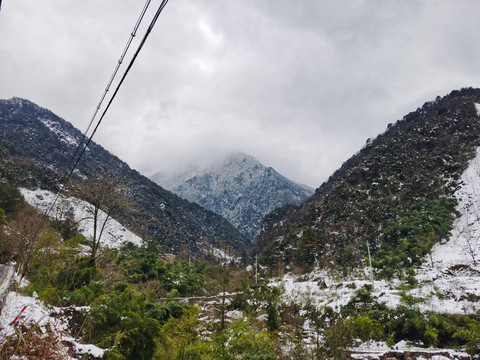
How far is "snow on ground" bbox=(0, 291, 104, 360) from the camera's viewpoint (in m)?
4.21

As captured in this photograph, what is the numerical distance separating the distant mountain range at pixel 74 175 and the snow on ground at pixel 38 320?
196 feet

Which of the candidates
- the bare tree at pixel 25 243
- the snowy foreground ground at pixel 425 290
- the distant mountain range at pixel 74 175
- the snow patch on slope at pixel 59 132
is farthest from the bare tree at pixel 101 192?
the snow patch on slope at pixel 59 132

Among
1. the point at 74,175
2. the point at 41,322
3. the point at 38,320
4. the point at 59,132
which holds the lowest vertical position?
the point at 41,322

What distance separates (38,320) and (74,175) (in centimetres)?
9989

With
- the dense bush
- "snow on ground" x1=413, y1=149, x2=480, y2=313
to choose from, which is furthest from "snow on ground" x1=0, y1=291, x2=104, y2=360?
the dense bush

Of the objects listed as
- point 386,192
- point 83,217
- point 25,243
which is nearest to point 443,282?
point 25,243

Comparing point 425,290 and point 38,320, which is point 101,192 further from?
point 425,290

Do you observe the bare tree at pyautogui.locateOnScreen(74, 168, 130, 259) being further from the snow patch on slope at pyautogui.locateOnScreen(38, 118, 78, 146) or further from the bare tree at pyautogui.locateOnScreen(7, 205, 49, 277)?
the snow patch on slope at pyautogui.locateOnScreen(38, 118, 78, 146)

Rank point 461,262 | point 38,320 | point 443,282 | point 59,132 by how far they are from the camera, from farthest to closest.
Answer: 1. point 59,132
2. point 461,262
3. point 443,282
4. point 38,320

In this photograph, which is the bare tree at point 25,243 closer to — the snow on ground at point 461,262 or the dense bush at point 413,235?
the snow on ground at point 461,262

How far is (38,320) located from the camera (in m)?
4.86

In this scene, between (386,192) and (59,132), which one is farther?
(59,132)

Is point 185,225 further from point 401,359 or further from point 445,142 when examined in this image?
point 401,359

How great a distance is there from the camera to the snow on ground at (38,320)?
4.21 meters
